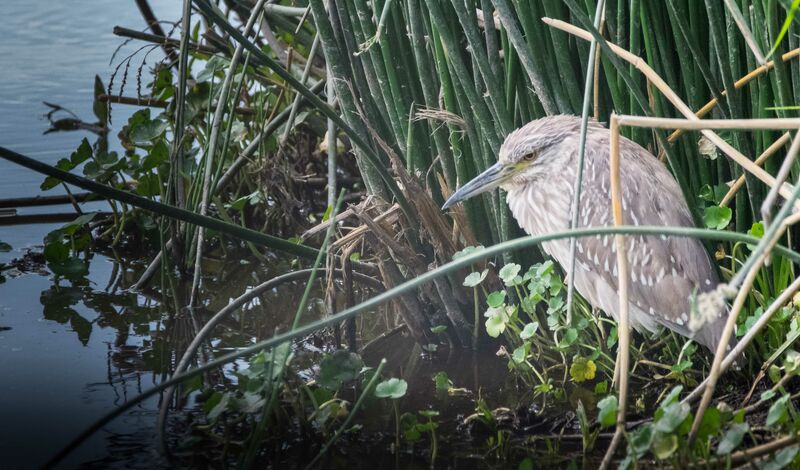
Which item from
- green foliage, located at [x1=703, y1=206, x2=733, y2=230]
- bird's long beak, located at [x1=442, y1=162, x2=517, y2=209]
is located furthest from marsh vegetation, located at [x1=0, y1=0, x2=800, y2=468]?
bird's long beak, located at [x1=442, y1=162, x2=517, y2=209]

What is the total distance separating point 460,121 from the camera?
2.97 metres

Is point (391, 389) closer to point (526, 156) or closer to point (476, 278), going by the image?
point (476, 278)

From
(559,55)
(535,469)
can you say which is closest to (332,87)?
(559,55)

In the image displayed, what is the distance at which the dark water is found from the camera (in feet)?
9.12

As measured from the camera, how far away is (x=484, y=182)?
2961 mm

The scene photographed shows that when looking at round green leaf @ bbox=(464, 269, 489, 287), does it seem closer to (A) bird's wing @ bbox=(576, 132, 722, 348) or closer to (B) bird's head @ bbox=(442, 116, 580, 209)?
(B) bird's head @ bbox=(442, 116, 580, 209)

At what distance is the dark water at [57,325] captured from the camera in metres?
2.78

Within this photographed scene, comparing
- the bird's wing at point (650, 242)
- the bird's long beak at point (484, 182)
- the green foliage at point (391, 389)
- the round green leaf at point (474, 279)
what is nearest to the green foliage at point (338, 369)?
the green foliage at point (391, 389)

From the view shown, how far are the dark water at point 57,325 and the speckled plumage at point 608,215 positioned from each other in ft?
4.28

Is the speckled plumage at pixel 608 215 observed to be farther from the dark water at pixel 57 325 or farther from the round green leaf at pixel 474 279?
the dark water at pixel 57 325

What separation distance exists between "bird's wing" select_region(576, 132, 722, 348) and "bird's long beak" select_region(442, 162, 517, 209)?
247mm

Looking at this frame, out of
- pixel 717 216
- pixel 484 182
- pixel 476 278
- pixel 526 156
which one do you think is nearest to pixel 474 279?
pixel 476 278

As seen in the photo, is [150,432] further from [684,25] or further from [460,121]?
[684,25]

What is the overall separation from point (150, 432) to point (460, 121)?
4.12ft
